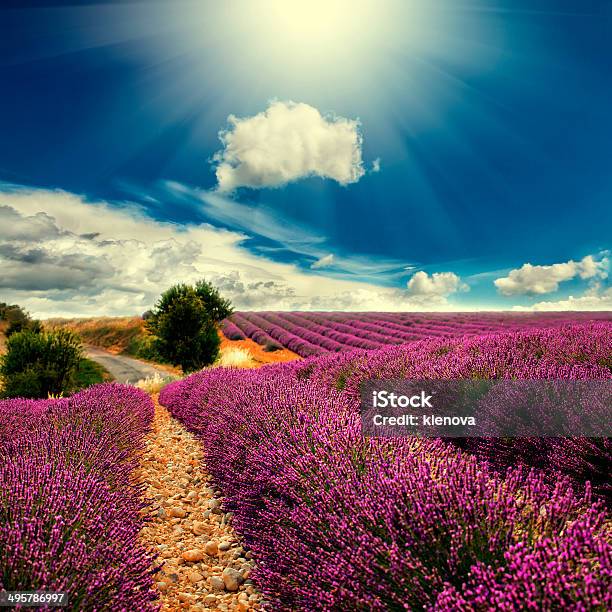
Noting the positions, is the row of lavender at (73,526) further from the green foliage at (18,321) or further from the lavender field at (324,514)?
the green foliage at (18,321)

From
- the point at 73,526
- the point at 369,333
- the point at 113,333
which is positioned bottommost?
the point at 113,333

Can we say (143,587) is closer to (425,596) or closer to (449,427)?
(425,596)

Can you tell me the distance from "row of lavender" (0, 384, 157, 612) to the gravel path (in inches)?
8.5

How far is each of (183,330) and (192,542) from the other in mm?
12970

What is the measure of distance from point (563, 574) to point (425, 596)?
0.45m

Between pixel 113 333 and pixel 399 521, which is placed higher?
pixel 399 521

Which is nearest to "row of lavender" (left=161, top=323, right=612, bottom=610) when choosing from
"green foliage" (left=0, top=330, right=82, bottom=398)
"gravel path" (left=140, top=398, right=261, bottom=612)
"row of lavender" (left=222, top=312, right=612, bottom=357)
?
"gravel path" (left=140, top=398, right=261, bottom=612)

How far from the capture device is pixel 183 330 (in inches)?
602

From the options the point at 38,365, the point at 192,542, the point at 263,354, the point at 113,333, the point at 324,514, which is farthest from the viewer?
the point at 113,333

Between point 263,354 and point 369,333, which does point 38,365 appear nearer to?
point 263,354

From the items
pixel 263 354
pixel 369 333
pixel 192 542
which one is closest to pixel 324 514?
pixel 192 542

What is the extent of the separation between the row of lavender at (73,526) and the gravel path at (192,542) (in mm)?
215

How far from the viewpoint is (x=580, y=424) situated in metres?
2.80

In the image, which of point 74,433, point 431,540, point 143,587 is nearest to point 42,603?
point 143,587
